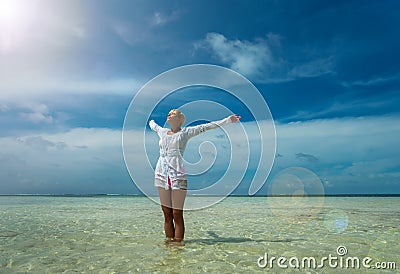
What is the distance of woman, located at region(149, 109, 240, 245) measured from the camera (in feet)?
20.5

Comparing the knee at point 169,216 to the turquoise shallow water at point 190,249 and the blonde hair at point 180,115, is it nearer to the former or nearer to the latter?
the turquoise shallow water at point 190,249

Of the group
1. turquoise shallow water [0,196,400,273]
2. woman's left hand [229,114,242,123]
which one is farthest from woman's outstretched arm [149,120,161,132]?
turquoise shallow water [0,196,400,273]

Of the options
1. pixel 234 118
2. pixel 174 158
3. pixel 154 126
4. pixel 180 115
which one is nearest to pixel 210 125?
pixel 234 118

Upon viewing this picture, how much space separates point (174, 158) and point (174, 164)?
12 cm

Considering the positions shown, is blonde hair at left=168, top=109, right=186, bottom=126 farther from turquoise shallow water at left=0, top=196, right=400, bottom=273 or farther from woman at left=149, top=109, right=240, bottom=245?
turquoise shallow water at left=0, top=196, right=400, bottom=273

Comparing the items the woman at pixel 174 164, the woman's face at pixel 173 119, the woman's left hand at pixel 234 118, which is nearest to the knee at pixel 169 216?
the woman at pixel 174 164

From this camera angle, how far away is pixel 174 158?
6312mm

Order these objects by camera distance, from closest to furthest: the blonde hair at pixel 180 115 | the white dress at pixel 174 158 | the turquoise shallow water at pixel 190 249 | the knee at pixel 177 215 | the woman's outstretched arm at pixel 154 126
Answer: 1. the turquoise shallow water at pixel 190 249
2. the white dress at pixel 174 158
3. the knee at pixel 177 215
4. the blonde hair at pixel 180 115
5. the woman's outstretched arm at pixel 154 126

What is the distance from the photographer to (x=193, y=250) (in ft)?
20.9

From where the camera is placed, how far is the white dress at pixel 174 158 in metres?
6.25

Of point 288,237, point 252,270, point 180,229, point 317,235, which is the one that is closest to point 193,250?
point 180,229

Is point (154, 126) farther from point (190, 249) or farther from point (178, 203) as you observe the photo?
point (190, 249)

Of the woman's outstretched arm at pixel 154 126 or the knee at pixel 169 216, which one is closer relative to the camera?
the knee at pixel 169 216

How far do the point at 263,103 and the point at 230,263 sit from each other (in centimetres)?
330
